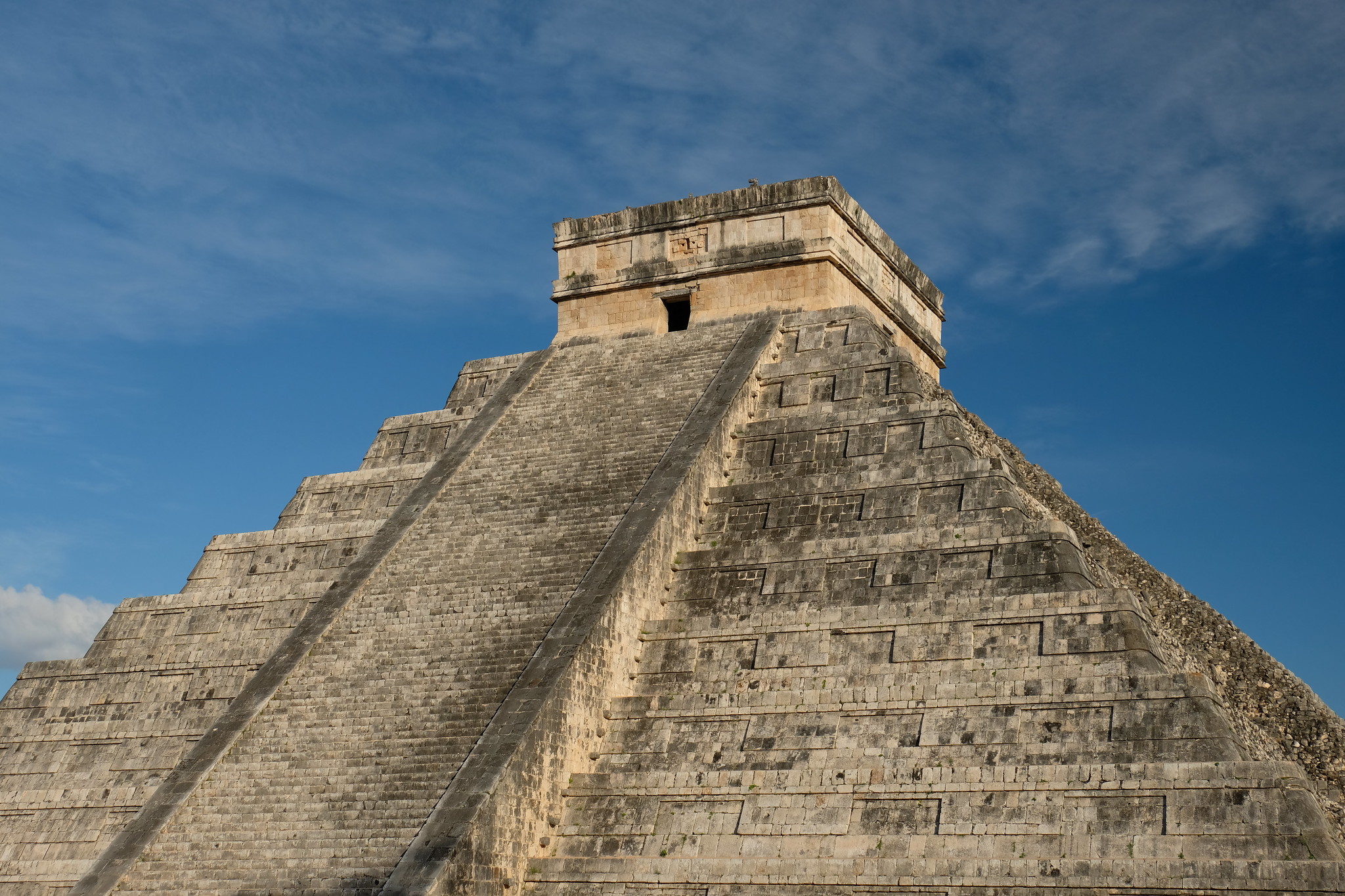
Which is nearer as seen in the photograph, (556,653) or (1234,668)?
(556,653)

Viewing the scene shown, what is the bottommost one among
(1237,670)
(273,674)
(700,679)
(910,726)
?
(910,726)

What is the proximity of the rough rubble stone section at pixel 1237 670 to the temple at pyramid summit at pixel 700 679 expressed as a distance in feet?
0.18

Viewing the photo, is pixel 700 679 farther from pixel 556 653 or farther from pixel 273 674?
pixel 273 674

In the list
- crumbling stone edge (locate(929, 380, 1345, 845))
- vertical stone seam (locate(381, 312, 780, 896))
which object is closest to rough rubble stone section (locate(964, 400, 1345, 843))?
crumbling stone edge (locate(929, 380, 1345, 845))

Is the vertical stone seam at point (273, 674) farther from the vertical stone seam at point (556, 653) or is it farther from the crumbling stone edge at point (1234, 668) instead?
the crumbling stone edge at point (1234, 668)

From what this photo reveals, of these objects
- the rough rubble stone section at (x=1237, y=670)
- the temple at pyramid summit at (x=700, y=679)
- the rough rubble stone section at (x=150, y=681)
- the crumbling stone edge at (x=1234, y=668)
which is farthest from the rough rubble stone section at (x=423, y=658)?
the rough rubble stone section at (x=1237, y=670)

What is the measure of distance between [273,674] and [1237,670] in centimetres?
1043

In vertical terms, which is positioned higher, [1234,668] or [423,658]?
[1234,668]

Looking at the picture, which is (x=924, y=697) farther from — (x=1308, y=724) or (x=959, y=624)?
(x=1308, y=724)

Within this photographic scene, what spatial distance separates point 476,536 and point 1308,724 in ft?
29.6

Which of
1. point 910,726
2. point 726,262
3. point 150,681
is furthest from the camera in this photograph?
point 726,262

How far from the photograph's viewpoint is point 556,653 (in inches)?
531

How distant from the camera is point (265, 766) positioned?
13.7 metres

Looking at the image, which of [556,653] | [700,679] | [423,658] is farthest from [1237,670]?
[423,658]
